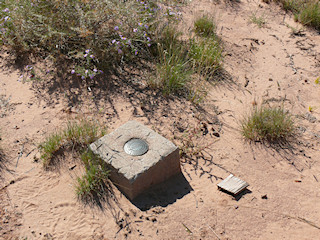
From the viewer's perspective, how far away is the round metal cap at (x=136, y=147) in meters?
3.58

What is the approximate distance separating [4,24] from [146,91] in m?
2.39

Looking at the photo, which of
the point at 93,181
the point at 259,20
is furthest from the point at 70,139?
the point at 259,20

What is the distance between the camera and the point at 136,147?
143 inches

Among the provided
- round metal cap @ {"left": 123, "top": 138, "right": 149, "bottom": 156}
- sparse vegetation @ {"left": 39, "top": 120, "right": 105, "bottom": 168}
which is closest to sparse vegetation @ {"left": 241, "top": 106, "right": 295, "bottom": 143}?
round metal cap @ {"left": 123, "top": 138, "right": 149, "bottom": 156}

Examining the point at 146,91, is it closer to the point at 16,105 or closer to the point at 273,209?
the point at 16,105

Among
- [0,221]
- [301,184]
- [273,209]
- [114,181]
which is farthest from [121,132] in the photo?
[301,184]

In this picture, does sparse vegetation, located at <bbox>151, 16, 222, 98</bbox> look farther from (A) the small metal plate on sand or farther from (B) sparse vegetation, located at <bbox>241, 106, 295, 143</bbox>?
(A) the small metal plate on sand

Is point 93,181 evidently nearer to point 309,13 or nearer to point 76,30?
point 76,30

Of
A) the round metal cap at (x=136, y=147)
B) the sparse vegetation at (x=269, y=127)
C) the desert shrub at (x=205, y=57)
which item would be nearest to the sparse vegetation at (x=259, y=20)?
the desert shrub at (x=205, y=57)

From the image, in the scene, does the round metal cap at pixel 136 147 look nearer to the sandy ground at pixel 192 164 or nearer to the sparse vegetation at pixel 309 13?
the sandy ground at pixel 192 164

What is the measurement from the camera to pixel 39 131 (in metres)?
4.23

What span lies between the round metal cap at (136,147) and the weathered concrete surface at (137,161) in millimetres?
37

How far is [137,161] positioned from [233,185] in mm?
1027

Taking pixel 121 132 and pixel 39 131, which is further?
pixel 39 131
